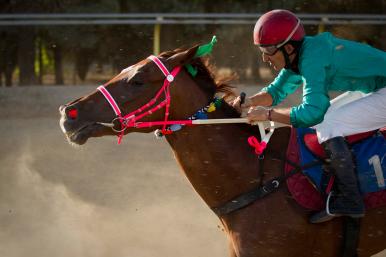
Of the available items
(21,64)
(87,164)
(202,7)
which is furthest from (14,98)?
(202,7)

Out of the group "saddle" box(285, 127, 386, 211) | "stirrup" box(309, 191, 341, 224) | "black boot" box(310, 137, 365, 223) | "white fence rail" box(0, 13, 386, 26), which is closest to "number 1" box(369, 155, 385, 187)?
"saddle" box(285, 127, 386, 211)

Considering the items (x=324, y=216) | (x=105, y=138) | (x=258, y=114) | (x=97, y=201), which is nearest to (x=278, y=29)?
(x=258, y=114)

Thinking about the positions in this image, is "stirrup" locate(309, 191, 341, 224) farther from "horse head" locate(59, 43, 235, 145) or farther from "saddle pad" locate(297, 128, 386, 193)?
"horse head" locate(59, 43, 235, 145)

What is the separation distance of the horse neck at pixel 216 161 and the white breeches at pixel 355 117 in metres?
0.51

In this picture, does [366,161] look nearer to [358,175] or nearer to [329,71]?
[358,175]

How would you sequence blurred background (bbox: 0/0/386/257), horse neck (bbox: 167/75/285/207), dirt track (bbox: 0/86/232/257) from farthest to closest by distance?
blurred background (bbox: 0/0/386/257)
dirt track (bbox: 0/86/232/257)
horse neck (bbox: 167/75/285/207)

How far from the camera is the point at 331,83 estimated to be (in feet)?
13.6

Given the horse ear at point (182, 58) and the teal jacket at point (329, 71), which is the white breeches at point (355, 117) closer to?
the teal jacket at point (329, 71)

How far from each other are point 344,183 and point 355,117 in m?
0.43

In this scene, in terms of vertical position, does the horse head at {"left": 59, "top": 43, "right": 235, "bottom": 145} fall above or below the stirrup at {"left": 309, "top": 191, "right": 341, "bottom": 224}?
above

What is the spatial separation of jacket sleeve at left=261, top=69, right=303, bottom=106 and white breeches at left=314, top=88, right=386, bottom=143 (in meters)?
0.47

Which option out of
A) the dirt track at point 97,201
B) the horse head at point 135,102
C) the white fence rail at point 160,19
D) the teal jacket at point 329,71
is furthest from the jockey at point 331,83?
the white fence rail at point 160,19

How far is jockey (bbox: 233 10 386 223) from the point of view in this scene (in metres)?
3.90

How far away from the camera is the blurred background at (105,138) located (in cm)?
680
